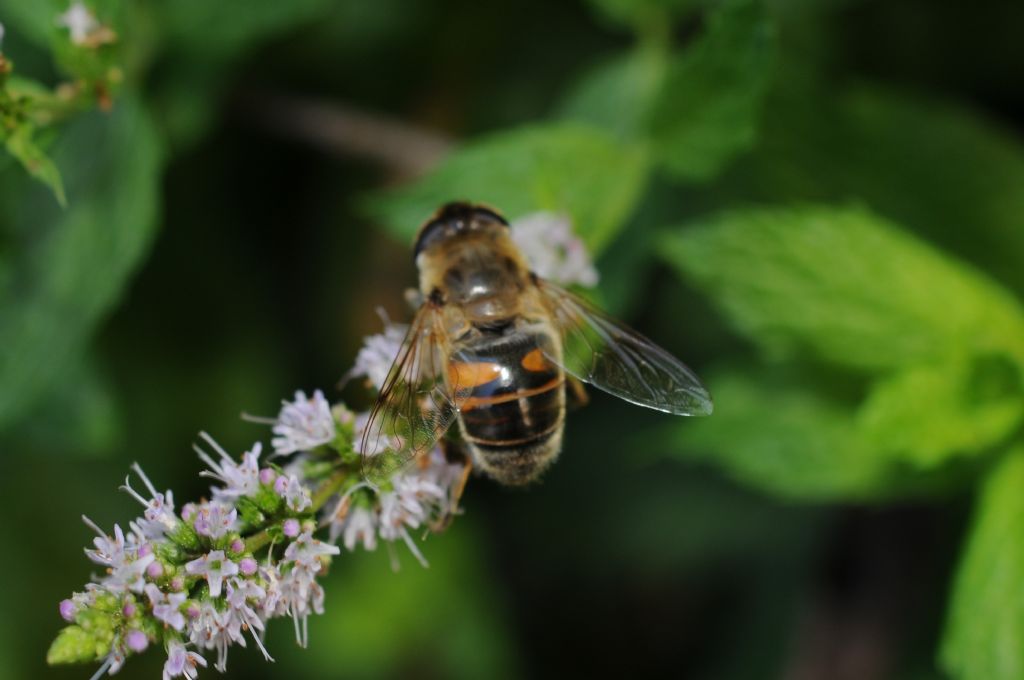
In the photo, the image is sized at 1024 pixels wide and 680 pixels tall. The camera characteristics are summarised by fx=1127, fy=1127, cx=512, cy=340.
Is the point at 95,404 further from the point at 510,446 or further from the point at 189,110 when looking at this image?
the point at 510,446

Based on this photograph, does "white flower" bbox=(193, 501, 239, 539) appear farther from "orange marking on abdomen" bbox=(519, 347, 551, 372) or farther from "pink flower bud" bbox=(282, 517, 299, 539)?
"orange marking on abdomen" bbox=(519, 347, 551, 372)

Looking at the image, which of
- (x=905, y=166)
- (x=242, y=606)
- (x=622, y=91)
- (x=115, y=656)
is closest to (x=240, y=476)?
(x=242, y=606)

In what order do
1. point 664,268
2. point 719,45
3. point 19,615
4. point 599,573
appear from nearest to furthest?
point 719,45
point 19,615
point 664,268
point 599,573

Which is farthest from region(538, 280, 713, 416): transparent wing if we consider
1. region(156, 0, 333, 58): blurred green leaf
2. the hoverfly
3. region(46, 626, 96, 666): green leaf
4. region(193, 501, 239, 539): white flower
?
region(156, 0, 333, 58): blurred green leaf

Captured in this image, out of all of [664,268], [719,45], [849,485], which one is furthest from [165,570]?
[664,268]

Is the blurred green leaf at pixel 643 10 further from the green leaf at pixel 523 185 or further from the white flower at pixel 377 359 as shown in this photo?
the white flower at pixel 377 359

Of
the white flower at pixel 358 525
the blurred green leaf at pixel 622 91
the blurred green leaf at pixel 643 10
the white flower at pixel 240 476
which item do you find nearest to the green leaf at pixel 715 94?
the blurred green leaf at pixel 622 91
